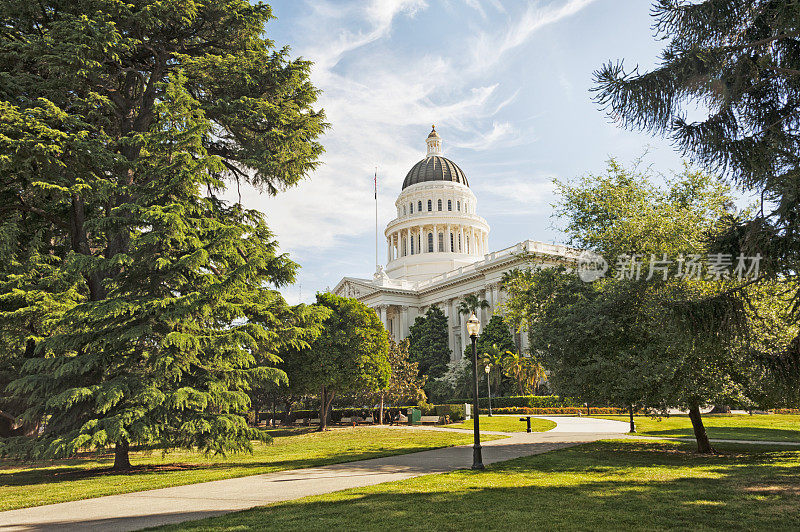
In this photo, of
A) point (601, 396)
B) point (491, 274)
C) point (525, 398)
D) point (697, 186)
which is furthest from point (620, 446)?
point (491, 274)

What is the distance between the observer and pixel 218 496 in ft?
37.9

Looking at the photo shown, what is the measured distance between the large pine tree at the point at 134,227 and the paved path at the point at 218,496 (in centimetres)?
300

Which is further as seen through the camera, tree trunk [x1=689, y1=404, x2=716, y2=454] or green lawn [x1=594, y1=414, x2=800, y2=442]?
green lawn [x1=594, y1=414, x2=800, y2=442]

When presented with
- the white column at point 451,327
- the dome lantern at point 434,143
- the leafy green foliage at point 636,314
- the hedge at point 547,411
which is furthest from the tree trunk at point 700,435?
the dome lantern at point 434,143

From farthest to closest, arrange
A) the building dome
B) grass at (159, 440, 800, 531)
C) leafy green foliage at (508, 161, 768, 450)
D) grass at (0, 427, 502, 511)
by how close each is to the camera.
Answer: the building dome, leafy green foliage at (508, 161, 768, 450), grass at (0, 427, 502, 511), grass at (159, 440, 800, 531)

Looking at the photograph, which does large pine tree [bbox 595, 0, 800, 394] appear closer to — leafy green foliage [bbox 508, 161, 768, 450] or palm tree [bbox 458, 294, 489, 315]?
leafy green foliage [bbox 508, 161, 768, 450]

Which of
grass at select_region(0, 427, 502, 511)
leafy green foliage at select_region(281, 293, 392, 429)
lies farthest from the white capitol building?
grass at select_region(0, 427, 502, 511)

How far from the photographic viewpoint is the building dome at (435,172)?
106938mm

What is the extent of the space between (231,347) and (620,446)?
14.3 metres

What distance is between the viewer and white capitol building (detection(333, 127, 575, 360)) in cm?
8325

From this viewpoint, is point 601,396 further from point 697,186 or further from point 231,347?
point 231,347

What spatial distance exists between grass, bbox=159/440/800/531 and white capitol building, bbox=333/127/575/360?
6331 centimetres

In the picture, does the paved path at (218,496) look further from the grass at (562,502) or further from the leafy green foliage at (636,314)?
the leafy green foliage at (636,314)
